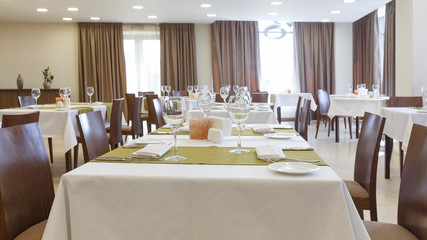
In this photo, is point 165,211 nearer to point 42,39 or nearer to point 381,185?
point 381,185

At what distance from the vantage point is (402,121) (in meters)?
3.44

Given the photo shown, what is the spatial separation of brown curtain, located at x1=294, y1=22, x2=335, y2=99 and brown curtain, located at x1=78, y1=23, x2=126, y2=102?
4.50 meters

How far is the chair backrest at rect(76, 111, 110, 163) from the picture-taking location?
2.13 metres

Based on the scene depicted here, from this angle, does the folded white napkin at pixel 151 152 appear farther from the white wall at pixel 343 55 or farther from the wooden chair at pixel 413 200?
the white wall at pixel 343 55

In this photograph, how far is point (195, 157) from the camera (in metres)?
1.64

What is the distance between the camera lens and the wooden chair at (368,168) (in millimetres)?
1917

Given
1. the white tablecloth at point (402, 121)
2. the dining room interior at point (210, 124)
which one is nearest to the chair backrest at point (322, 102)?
the dining room interior at point (210, 124)

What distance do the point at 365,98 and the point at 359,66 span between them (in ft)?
13.0

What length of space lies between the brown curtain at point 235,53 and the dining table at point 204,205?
886cm

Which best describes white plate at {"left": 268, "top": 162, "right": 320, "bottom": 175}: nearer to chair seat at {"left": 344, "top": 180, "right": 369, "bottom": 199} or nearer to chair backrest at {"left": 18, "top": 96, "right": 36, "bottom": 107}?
chair seat at {"left": 344, "top": 180, "right": 369, "bottom": 199}

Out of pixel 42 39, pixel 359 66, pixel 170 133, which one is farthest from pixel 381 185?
pixel 42 39

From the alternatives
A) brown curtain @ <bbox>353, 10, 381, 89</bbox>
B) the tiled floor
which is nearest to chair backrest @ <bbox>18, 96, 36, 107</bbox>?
the tiled floor

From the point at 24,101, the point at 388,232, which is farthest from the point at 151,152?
the point at 24,101

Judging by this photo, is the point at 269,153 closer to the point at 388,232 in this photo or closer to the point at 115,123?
the point at 388,232
